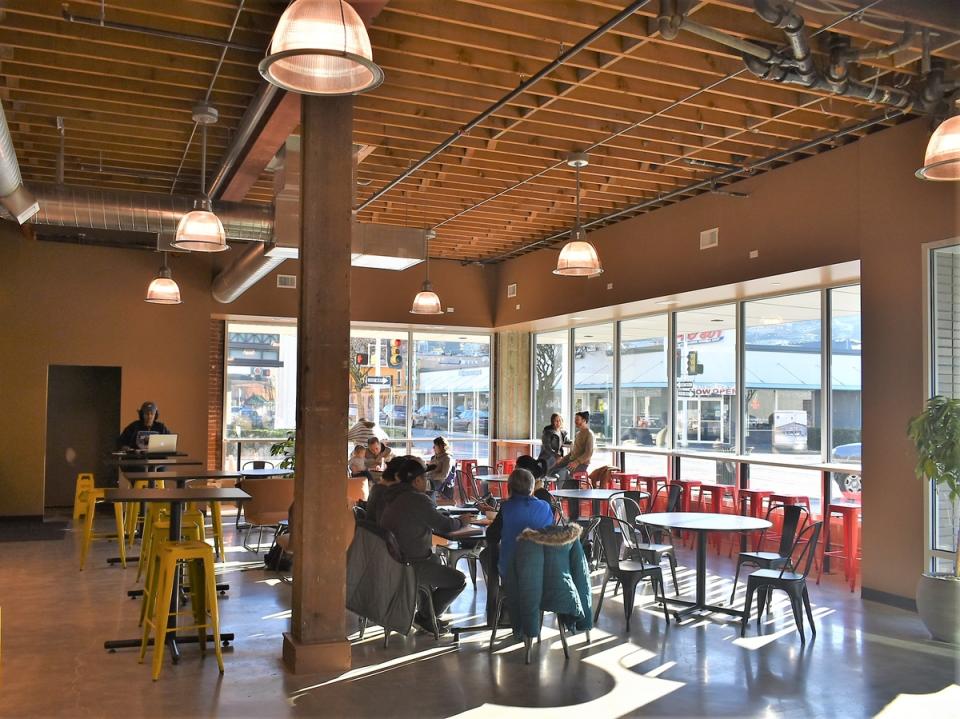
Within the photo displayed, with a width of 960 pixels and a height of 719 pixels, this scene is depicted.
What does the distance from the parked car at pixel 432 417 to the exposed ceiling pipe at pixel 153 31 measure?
9.10 metres

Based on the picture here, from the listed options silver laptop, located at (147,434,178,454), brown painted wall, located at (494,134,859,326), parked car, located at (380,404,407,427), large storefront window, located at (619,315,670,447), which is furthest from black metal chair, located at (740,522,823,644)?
parked car, located at (380,404,407,427)

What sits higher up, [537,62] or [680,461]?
[537,62]

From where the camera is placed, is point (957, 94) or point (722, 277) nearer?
point (957, 94)

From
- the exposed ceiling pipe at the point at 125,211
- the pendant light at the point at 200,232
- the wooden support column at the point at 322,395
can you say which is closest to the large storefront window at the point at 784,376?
the exposed ceiling pipe at the point at 125,211

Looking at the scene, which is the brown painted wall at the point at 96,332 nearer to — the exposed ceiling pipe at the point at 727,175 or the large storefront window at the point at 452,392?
the large storefront window at the point at 452,392

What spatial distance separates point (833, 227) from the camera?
7676mm

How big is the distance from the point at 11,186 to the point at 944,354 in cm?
739

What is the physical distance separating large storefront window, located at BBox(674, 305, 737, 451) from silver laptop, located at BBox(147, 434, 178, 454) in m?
6.21

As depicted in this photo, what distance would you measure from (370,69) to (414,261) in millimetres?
6210

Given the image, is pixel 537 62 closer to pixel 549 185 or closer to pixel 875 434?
pixel 549 185

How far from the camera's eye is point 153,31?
5.38 metres

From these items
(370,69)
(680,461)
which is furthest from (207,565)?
(680,461)

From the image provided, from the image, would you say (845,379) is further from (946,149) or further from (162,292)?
(162,292)

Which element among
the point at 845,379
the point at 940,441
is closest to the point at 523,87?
the point at 940,441
